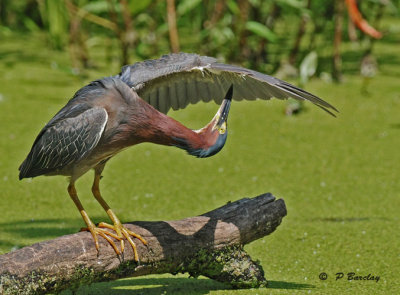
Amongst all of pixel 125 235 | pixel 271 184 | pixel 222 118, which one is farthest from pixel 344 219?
pixel 125 235

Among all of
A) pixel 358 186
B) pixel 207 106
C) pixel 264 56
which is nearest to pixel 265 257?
pixel 358 186

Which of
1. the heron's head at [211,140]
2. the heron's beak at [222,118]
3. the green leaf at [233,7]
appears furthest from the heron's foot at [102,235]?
the green leaf at [233,7]

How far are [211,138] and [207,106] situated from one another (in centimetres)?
252

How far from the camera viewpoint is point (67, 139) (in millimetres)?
2195

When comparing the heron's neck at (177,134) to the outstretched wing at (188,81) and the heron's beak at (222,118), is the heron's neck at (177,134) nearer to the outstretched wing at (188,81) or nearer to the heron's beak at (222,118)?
the heron's beak at (222,118)

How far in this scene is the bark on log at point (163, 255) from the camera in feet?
6.37

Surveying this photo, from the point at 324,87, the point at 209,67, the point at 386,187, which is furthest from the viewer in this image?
the point at 324,87

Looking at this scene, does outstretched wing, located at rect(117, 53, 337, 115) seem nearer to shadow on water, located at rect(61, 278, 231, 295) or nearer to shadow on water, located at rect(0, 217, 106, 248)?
shadow on water, located at rect(61, 278, 231, 295)

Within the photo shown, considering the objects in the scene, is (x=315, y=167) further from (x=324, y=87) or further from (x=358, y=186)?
(x=324, y=87)

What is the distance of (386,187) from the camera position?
3422 mm

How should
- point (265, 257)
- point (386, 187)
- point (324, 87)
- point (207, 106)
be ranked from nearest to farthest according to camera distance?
point (265, 257) < point (386, 187) < point (207, 106) < point (324, 87)

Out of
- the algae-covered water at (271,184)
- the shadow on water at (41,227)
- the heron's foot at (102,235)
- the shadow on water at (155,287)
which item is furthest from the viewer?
the shadow on water at (41,227)

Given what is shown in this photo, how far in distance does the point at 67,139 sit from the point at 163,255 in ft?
1.54

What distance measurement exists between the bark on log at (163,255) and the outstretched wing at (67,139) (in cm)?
27
